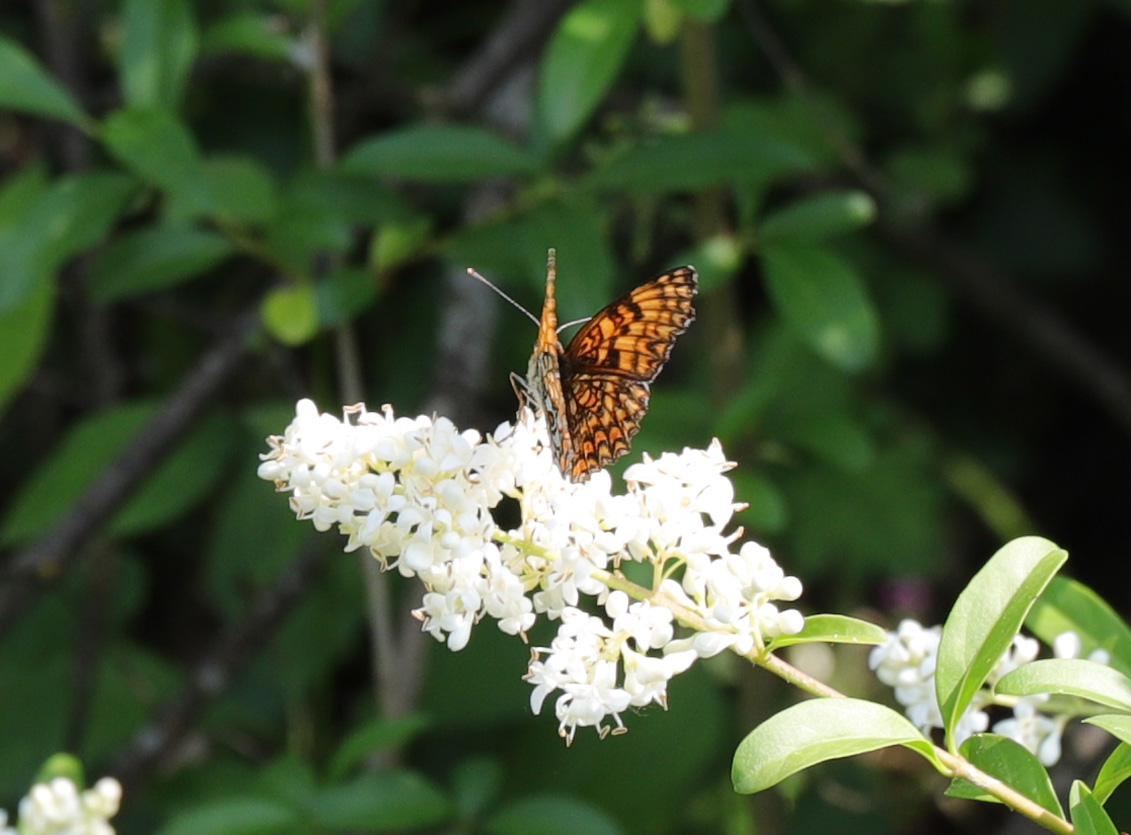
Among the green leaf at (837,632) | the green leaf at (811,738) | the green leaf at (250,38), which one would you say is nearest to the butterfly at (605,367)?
the green leaf at (837,632)

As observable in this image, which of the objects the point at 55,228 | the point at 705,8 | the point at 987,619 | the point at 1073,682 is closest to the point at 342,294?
the point at 55,228

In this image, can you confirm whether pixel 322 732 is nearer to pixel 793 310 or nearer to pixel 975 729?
pixel 793 310

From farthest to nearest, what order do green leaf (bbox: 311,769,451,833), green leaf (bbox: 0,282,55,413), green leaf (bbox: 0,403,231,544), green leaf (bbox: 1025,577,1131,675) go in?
1. green leaf (bbox: 0,403,231,544)
2. green leaf (bbox: 0,282,55,413)
3. green leaf (bbox: 311,769,451,833)
4. green leaf (bbox: 1025,577,1131,675)

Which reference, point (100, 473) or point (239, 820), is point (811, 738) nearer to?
point (239, 820)

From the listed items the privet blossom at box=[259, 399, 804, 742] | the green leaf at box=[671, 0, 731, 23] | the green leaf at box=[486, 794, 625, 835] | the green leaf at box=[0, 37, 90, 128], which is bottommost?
the green leaf at box=[486, 794, 625, 835]

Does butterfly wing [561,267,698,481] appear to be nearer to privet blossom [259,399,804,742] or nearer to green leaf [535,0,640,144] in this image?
privet blossom [259,399,804,742]

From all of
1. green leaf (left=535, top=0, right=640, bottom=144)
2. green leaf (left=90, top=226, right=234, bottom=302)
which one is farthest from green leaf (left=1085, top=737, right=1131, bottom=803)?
green leaf (left=90, top=226, right=234, bottom=302)
